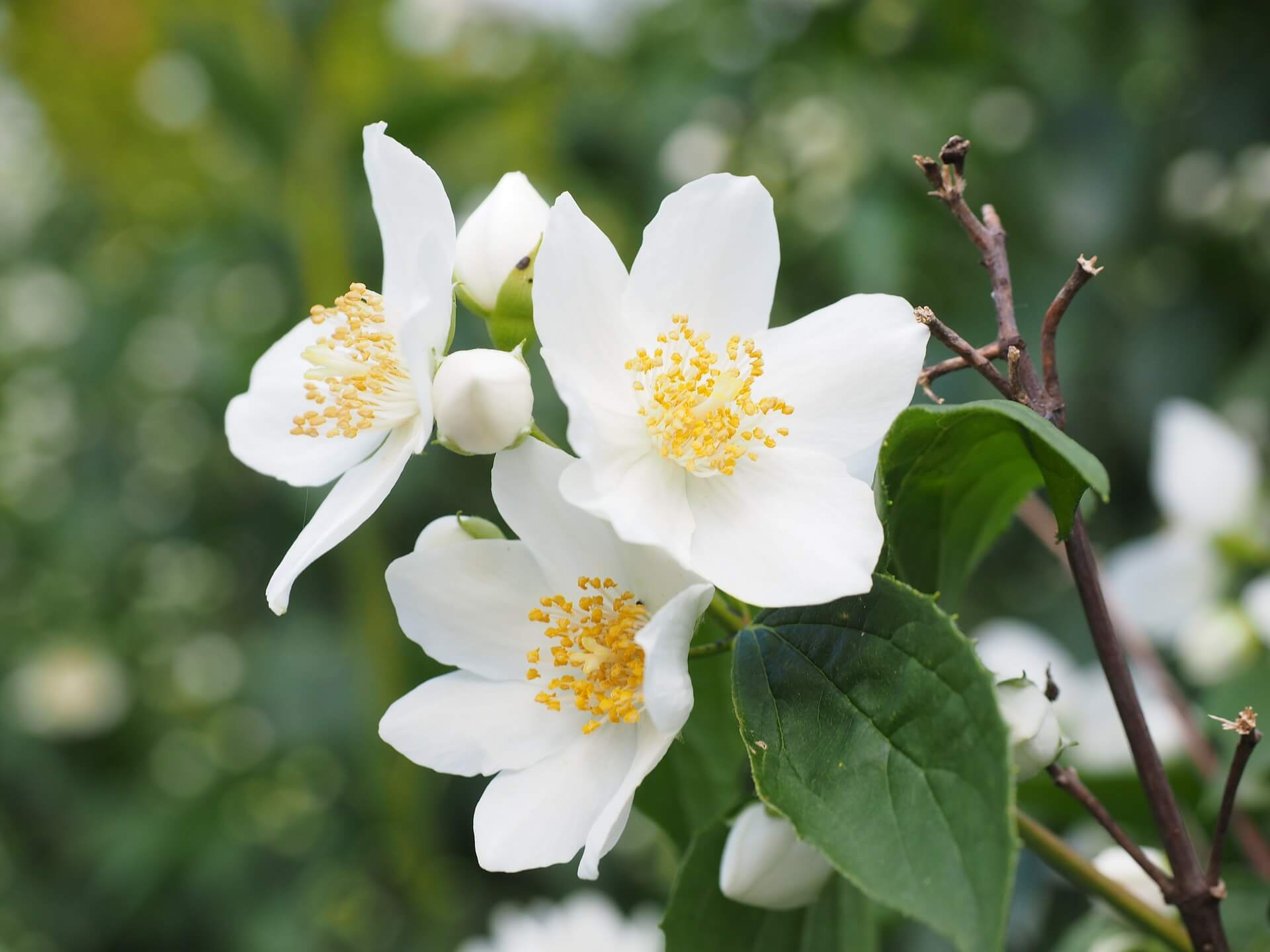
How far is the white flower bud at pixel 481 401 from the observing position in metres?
0.59

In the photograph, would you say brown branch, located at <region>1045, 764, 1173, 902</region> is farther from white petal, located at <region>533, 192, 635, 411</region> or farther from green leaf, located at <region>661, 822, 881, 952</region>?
white petal, located at <region>533, 192, 635, 411</region>

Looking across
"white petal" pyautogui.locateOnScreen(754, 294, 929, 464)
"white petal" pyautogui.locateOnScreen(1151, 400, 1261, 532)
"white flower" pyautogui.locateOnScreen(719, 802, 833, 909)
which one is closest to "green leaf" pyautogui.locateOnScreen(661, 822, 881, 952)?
"white flower" pyautogui.locateOnScreen(719, 802, 833, 909)

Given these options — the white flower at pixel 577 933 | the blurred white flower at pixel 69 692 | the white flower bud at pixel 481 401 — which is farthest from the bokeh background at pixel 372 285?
the white flower bud at pixel 481 401

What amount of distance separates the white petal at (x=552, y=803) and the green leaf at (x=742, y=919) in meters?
0.08

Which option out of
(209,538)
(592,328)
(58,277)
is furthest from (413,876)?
(58,277)

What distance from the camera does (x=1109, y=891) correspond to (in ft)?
2.16

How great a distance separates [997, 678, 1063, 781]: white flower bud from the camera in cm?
59

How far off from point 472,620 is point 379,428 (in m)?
0.14

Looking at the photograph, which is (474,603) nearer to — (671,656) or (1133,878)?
(671,656)

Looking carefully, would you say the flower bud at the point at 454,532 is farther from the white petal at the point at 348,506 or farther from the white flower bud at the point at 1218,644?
the white flower bud at the point at 1218,644

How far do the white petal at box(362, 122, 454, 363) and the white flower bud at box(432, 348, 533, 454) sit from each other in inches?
1.2

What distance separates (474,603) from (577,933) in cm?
102

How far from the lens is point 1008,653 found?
1.14 m

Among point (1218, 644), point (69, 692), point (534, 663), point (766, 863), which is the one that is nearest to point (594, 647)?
point (534, 663)
